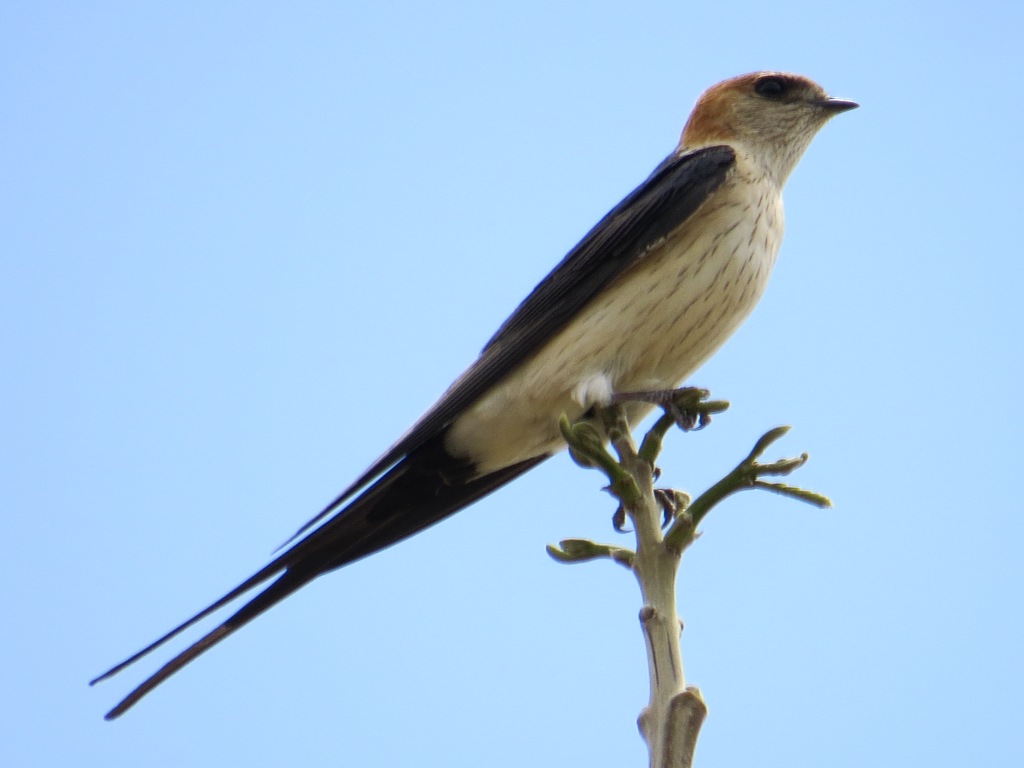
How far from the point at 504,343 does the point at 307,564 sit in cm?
103

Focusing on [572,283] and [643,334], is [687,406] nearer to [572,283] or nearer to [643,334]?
[643,334]

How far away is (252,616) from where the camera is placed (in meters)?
3.42

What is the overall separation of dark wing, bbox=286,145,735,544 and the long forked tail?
138 millimetres

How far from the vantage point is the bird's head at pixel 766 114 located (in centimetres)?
469

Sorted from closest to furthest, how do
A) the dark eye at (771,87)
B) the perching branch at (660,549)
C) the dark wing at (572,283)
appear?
1. the perching branch at (660,549)
2. the dark wing at (572,283)
3. the dark eye at (771,87)

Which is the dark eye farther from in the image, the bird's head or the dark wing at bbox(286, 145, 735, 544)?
the dark wing at bbox(286, 145, 735, 544)

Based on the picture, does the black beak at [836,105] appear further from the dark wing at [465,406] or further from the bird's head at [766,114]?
the dark wing at [465,406]

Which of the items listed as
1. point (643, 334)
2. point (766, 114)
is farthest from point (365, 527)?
point (766, 114)

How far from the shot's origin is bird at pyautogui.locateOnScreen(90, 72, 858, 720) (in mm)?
3701

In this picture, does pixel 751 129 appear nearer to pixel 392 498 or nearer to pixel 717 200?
pixel 717 200

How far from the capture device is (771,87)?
490cm

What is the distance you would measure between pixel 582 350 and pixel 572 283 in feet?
1.15

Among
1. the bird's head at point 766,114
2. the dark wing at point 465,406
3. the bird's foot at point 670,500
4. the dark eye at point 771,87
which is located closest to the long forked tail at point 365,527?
the dark wing at point 465,406

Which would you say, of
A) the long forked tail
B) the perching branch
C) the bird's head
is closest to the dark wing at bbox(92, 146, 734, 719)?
the long forked tail
